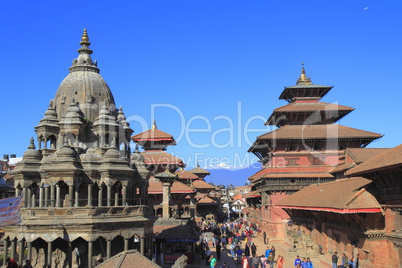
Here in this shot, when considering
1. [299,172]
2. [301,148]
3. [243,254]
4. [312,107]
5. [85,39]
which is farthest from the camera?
[312,107]

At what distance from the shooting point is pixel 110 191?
86.8 ft

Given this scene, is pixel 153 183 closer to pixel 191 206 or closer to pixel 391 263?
pixel 191 206

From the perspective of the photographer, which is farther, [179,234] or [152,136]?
[152,136]

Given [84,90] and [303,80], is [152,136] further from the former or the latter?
[84,90]

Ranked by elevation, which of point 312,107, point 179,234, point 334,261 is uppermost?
point 312,107

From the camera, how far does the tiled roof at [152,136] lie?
58.8 m

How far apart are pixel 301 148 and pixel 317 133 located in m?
2.52

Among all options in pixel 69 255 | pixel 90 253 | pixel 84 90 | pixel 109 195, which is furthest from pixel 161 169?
pixel 90 253

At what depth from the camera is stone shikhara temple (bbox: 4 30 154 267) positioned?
24406 mm

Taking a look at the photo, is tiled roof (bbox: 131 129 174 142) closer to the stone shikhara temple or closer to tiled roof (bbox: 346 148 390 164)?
Result: the stone shikhara temple

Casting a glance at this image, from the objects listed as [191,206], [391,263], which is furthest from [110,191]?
[191,206]

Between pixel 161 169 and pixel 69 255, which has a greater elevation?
pixel 161 169

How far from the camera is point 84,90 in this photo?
1240 inches

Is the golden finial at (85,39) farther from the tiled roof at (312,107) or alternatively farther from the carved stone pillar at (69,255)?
the tiled roof at (312,107)
